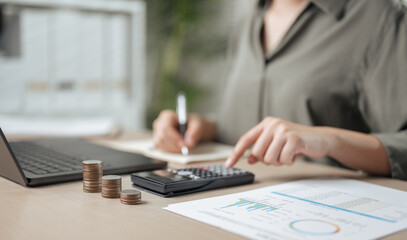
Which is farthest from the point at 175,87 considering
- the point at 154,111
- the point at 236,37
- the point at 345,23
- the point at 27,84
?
the point at 345,23

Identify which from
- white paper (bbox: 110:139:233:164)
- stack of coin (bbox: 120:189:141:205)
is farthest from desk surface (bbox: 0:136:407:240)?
white paper (bbox: 110:139:233:164)

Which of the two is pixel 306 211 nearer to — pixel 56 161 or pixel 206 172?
pixel 206 172

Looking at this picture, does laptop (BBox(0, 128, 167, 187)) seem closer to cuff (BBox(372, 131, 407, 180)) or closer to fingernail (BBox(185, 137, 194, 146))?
fingernail (BBox(185, 137, 194, 146))

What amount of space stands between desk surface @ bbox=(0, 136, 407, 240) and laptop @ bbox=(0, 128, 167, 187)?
2cm

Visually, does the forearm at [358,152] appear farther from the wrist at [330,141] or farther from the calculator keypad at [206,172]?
the calculator keypad at [206,172]

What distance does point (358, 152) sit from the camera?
917 millimetres

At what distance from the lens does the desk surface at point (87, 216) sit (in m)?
0.54

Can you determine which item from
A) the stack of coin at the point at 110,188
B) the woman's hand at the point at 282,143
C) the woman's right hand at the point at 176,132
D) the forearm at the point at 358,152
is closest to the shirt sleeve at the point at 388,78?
the forearm at the point at 358,152

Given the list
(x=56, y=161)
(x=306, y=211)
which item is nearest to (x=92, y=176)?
(x=56, y=161)

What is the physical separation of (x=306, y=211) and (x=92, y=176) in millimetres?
323

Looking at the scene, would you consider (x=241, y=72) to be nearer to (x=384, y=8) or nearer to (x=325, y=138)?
(x=384, y=8)

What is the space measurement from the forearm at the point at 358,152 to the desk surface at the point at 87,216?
105 mm

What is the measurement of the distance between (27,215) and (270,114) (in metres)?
0.87

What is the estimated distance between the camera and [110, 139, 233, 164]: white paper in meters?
1.06
